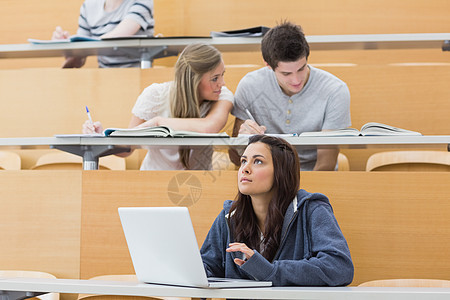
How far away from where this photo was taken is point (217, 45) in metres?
2.75

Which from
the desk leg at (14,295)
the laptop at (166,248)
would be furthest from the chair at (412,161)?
the desk leg at (14,295)

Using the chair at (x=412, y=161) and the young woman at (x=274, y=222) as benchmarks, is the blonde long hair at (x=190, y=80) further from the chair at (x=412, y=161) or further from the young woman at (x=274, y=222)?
the chair at (x=412, y=161)

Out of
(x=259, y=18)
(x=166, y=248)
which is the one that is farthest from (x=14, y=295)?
(x=259, y=18)

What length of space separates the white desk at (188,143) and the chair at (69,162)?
0.63 metres

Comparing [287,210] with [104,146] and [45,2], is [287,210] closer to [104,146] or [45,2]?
[104,146]

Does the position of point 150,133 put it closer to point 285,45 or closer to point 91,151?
point 91,151

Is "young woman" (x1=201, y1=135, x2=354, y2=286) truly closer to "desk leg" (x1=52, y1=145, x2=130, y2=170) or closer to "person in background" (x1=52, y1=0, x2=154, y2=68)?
"desk leg" (x1=52, y1=145, x2=130, y2=170)

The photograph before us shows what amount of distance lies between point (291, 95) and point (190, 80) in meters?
0.43

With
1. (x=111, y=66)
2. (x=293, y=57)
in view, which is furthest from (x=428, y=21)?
(x=111, y=66)

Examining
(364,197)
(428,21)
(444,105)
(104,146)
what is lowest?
(364,197)

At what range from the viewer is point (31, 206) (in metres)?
2.05

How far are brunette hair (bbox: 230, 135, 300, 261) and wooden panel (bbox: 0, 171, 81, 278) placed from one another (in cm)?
65

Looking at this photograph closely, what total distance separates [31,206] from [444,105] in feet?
5.86

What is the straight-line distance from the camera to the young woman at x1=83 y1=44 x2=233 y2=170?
7.23 feet
